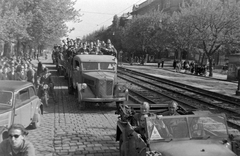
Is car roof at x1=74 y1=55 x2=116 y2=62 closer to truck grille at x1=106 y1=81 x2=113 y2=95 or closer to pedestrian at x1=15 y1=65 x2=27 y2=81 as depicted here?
truck grille at x1=106 y1=81 x2=113 y2=95

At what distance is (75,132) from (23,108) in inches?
68.2

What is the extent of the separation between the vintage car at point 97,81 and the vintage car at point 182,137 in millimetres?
5623

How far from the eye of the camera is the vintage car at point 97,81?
10977 millimetres

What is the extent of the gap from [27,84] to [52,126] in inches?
64.1

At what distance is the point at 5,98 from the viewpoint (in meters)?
6.77

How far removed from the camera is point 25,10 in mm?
26125

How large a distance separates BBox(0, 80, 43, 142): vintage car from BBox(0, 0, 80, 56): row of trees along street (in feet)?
44.7

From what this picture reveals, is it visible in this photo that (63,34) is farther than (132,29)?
No

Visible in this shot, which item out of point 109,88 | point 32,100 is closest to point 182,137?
point 32,100

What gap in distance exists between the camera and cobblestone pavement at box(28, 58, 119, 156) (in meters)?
6.72

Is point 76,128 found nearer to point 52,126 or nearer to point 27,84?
point 52,126

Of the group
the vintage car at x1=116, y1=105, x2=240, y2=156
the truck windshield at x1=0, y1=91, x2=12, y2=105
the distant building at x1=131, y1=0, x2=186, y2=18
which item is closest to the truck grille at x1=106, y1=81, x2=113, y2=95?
the truck windshield at x1=0, y1=91, x2=12, y2=105

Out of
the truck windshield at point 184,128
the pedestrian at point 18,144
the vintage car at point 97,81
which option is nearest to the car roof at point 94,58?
the vintage car at point 97,81

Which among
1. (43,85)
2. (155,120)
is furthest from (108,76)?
(155,120)
